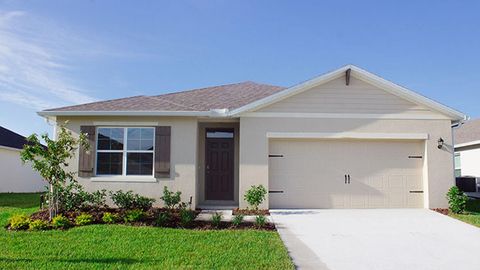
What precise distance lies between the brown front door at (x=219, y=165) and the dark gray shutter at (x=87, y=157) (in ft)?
11.7

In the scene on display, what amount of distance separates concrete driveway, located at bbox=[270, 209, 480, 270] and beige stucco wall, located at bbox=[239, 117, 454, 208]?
3.32ft

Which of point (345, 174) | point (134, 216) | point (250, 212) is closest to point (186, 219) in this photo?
point (134, 216)

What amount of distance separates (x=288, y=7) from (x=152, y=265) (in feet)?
33.1

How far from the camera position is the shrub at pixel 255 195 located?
966cm

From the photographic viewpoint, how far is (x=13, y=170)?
1861cm

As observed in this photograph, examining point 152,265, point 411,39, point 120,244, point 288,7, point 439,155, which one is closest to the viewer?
point 152,265

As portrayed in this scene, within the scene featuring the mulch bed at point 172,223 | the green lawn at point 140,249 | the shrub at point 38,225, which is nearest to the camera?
the green lawn at point 140,249

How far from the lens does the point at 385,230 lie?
7945 mm

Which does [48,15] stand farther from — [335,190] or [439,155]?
[439,155]

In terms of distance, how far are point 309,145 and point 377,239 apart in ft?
13.6

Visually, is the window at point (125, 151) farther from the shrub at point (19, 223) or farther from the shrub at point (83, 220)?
the shrub at point (19, 223)

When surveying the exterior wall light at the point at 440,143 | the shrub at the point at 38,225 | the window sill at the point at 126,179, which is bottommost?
the shrub at the point at 38,225

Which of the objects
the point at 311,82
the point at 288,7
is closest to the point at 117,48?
the point at 288,7

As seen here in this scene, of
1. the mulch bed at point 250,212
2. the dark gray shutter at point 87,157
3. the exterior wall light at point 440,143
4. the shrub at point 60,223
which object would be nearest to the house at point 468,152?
the exterior wall light at point 440,143
